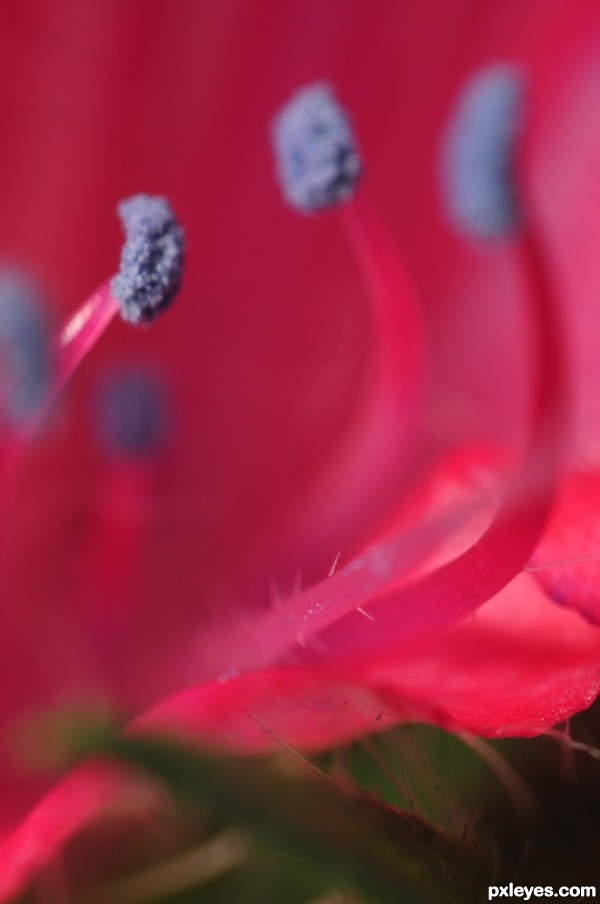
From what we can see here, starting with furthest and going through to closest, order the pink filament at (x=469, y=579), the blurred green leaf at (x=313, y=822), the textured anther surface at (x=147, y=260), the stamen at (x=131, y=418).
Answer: the stamen at (x=131, y=418) < the textured anther surface at (x=147, y=260) < the pink filament at (x=469, y=579) < the blurred green leaf at (x=313, y=822)

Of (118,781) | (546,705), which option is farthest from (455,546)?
(118,781)

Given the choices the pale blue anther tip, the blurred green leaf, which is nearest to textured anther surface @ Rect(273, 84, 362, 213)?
the pale blue anther tip

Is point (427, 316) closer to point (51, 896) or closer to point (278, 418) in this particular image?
point (278, 418)

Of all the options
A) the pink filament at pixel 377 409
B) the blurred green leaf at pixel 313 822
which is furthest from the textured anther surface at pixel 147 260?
the blurred green leaf at pixel 313 822

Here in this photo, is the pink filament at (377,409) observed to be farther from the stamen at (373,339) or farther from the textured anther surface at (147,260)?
the textured anther surface at (147,260)

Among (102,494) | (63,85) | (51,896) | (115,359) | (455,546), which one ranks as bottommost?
(51,896)

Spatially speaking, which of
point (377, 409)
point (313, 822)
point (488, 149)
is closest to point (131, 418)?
point (377, 409)

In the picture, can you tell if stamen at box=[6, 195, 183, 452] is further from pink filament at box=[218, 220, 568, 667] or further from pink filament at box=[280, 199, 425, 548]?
pink filament at box=[218, 220, 568, 667]
